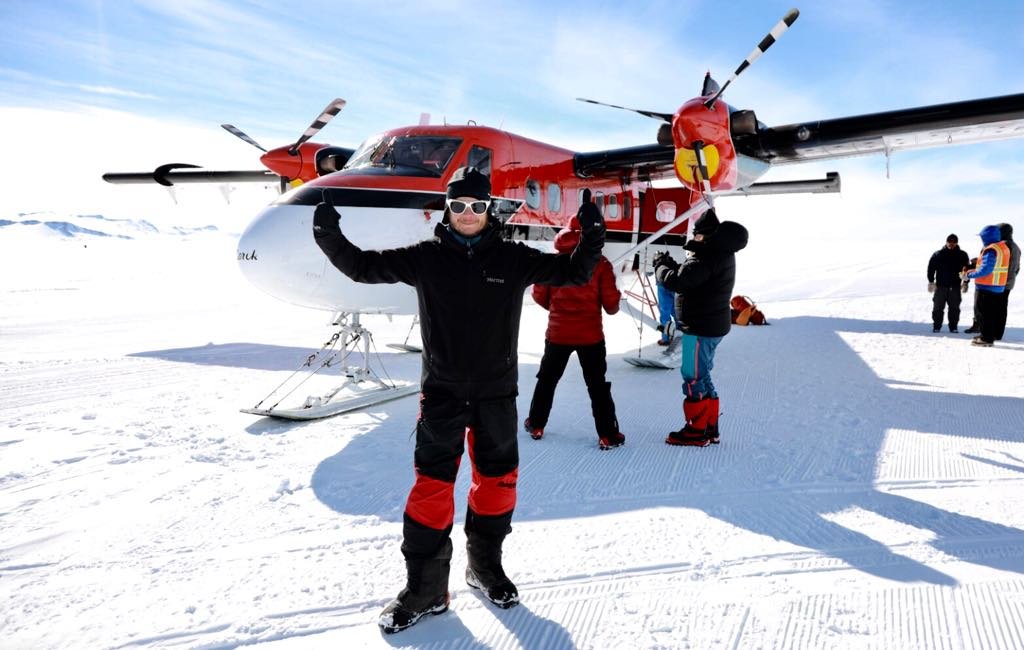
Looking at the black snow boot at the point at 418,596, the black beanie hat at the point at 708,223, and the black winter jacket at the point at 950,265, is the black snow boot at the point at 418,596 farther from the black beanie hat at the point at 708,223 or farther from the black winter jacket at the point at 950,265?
the black winter jacket at the point at 950,265

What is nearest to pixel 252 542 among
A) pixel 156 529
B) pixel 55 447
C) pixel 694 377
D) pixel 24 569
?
pixel 156 529

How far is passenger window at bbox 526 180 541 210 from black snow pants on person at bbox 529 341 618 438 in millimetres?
3185

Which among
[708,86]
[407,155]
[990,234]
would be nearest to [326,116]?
[407,155]

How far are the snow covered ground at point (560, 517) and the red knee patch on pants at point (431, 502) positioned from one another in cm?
41

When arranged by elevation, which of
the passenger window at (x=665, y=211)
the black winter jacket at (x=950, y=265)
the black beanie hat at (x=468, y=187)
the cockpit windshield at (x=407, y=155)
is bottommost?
the black winter jacket at (x=950, y=265)

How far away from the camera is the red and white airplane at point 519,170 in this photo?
576 cm

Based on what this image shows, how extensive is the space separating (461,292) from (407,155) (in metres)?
4.35

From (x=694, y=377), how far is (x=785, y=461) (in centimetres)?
89

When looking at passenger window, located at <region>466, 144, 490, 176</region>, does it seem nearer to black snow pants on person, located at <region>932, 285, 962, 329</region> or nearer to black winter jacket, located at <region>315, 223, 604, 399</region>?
black winter jacket, located at <region>315, 223, 604, 399</region>

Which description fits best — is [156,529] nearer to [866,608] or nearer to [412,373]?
[866,608]

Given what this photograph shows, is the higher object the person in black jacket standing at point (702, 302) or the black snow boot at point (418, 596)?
the person in black jacket standing at point (702, 302)

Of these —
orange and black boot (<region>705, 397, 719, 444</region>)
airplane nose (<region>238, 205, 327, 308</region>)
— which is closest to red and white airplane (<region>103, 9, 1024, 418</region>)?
airplane nose (<region>238, 205, 327, 308</region>)

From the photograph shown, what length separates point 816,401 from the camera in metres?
6.40

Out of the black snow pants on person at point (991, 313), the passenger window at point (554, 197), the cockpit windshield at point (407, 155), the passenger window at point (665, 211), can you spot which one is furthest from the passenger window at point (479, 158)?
the black snow pants on person at point (991, 313)
